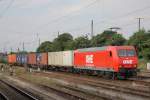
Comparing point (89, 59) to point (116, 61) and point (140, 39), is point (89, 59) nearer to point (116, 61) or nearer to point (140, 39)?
point (116, 61)

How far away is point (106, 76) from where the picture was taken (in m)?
35.7

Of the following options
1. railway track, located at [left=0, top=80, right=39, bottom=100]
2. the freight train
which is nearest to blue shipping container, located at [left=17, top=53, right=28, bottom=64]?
the freight train

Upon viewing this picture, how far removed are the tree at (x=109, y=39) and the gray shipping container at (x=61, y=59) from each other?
2880 cm

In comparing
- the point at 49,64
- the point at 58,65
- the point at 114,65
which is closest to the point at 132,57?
the point at 114,65

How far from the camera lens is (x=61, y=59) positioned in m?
53.8

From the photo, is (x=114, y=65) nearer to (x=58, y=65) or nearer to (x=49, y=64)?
(x=58, y=65)

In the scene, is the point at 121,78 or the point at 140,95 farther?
the point at 121,78

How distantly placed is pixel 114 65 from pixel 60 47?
3795 inches

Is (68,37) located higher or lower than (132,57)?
higher

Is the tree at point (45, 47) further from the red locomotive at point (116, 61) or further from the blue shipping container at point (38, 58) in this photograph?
the red locomotive at point (116, 61)

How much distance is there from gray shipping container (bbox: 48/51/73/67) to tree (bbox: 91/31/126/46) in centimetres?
2880

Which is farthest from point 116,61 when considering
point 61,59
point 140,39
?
point 140,39

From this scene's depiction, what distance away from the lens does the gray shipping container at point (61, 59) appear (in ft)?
162

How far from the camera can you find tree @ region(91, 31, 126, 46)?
95.0m
